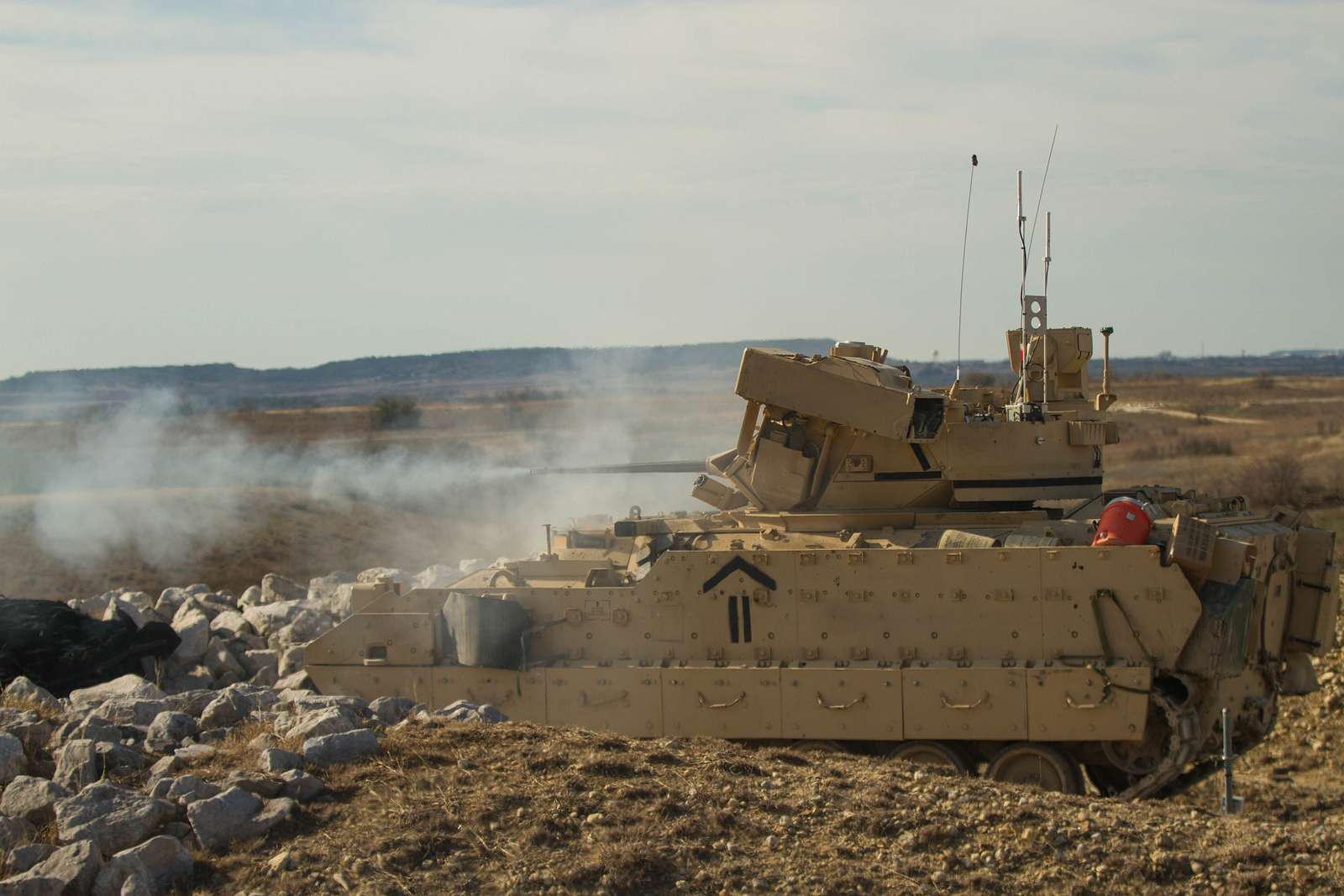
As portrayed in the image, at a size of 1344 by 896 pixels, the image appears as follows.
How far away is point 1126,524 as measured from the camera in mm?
12727

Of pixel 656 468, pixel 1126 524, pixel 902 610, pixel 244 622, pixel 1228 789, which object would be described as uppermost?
pixel 656 468

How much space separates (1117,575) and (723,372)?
2685 inches

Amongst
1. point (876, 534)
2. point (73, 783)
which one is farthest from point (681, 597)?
point (73, 783)

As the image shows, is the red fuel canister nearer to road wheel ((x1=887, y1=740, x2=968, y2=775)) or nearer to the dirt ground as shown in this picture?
road wheel ((x1=887, y1=740, x2=968, y2=775))

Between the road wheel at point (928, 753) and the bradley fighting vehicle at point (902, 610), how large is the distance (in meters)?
0.04

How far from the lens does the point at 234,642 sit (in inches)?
706

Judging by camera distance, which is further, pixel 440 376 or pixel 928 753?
pixel 440 376

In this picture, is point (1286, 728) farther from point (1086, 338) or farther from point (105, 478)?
point (105, 478)

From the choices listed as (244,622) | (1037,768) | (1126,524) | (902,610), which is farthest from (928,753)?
(244,622)

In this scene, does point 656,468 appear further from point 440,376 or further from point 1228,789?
point 440,376

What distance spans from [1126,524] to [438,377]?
135378mm

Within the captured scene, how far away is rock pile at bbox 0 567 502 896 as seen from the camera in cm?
813

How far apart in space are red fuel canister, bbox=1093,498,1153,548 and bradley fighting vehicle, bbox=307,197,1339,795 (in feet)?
0.06

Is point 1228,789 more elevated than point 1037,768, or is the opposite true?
point 1228,789
